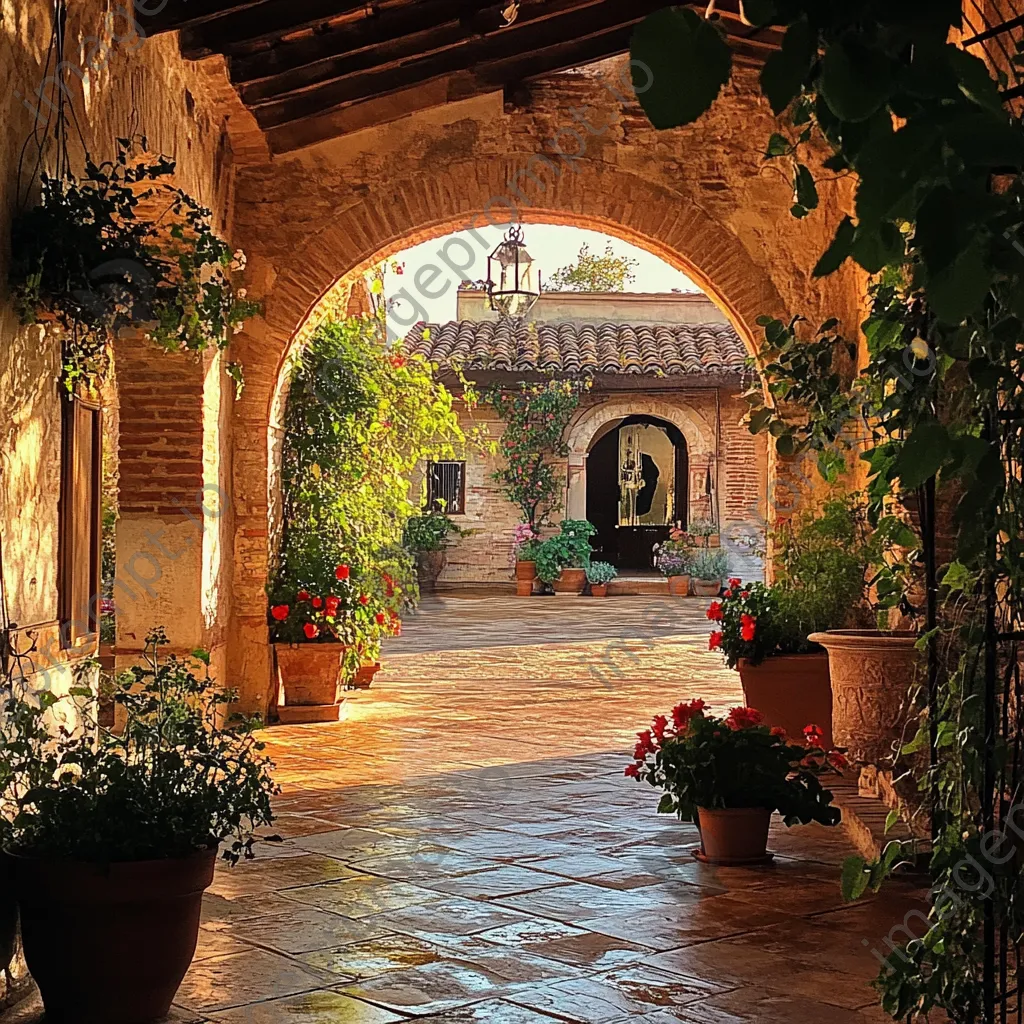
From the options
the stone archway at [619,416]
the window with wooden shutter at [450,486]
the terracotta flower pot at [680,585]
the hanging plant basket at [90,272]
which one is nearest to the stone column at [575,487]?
the stone archway at [619,416]

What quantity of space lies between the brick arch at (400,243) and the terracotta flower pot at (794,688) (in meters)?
2.58

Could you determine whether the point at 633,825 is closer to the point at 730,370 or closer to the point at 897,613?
the point at 897,613

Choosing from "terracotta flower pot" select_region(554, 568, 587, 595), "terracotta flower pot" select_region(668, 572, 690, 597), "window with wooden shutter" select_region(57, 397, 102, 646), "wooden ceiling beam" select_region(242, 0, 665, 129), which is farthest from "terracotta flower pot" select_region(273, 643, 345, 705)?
"terracotta flower pot" select_region(668, 572, 690, 597)

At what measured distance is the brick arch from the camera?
28.9 feet

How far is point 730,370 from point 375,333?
11319mm

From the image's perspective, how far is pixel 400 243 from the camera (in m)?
9.12

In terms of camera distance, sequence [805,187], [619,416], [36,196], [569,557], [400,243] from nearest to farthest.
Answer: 1. [805,187]
2. [36,196]
3. [400,243]
4. [569,557]
5. [619,416]

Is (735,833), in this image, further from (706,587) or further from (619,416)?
(619,416)

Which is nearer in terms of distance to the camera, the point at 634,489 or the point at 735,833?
the point at 735,833

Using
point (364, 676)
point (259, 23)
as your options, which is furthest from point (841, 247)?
point (364, 676)

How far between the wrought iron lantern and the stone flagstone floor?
16.0 ft

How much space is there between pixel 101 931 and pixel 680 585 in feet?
57.9

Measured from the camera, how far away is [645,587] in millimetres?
21203

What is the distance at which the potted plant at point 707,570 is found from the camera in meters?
20.4
